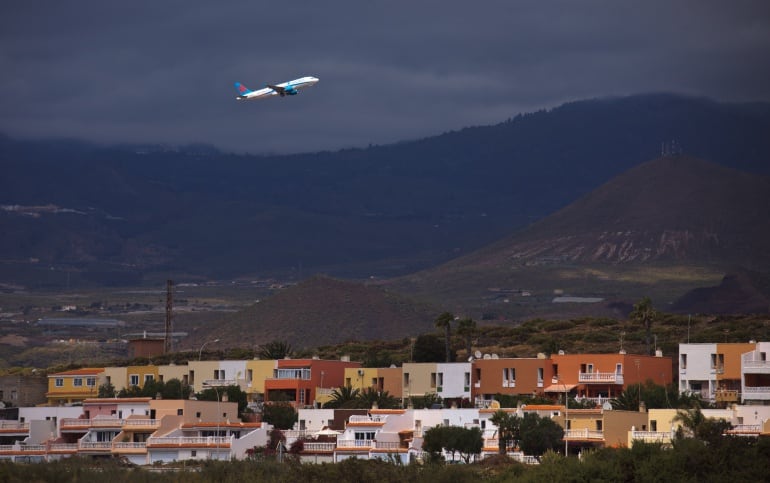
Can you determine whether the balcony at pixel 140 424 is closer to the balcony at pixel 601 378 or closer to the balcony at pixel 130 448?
the balcony at pixel 130 448

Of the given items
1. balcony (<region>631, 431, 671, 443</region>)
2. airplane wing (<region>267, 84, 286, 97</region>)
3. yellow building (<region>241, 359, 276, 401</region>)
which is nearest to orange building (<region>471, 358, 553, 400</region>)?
yellow building (<region>241, 359, 276, 401</region>)

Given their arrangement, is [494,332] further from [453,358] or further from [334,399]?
[334,399]

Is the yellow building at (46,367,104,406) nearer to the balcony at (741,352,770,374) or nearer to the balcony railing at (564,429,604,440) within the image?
the balcony railing at (564,429,604,440)

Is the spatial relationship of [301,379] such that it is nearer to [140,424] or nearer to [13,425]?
[140,424]

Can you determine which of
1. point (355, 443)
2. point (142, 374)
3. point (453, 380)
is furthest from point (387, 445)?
point (142, 374)

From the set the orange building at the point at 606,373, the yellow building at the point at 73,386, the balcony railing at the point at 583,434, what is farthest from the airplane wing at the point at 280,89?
the balcony railing at the point at 583,434

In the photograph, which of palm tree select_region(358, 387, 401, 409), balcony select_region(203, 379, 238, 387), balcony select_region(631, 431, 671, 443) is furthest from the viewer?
balcony select_region(203, 379, 238, 387)
